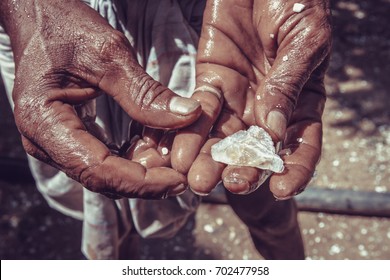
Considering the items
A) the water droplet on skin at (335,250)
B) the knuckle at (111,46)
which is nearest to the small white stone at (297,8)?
the knuckle at (111,46)

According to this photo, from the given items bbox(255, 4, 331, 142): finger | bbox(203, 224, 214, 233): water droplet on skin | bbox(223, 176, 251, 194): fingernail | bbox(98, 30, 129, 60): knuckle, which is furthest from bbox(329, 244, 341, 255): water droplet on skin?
bbox(98, 30, 129, 60): knuckle

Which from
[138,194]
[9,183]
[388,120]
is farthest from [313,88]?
[9,183]

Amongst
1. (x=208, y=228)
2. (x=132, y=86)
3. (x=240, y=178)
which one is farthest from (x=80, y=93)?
(x=208, y=228)

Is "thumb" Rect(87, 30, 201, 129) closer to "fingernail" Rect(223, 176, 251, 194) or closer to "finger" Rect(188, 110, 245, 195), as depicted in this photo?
"finger" Rect(188, 110, 245, 195)

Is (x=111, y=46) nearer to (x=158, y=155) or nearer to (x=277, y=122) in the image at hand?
(x=158, y=155)

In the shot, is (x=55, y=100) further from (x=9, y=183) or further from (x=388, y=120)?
(x=388, y=120)

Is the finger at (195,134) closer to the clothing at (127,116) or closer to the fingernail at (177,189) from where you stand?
the fingernail at (177,189)
